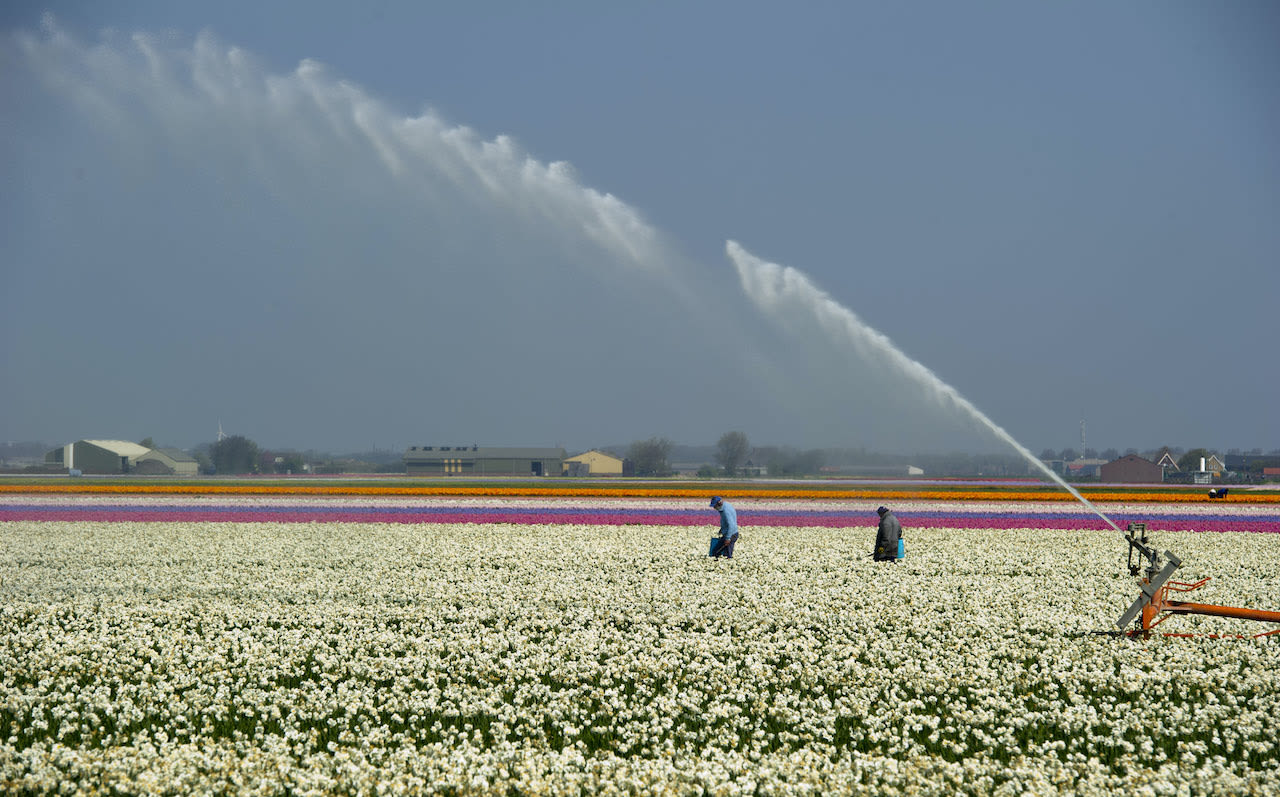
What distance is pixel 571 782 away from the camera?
8141 mm

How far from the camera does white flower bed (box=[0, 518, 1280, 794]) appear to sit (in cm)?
853

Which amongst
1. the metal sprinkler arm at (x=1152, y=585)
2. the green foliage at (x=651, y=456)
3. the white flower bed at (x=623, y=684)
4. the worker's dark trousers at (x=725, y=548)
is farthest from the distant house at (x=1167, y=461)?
the metal sprinkler arm at (x=1152, y=585)

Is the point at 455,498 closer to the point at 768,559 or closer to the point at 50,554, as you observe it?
the point at 50,554

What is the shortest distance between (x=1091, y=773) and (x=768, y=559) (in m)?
15.5

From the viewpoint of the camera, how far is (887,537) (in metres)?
23.1

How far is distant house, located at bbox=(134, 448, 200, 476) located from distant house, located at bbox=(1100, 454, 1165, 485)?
114 meters

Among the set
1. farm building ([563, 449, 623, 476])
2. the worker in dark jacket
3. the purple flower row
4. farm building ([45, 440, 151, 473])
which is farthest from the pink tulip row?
farm building ([563, 449, 623, 476])

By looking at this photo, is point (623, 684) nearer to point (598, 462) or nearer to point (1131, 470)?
point (1131, 470)

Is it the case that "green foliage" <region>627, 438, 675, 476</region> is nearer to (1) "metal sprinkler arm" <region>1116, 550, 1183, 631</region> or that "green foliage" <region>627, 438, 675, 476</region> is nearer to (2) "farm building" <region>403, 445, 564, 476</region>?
(2) "farm building" <region>403, 445, 564, 476</region>

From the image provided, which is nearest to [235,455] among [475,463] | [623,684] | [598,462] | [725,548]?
[475,463]

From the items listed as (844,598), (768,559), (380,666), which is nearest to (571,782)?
(380,666)

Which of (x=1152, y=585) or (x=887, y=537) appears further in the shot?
(x=887, y=537)

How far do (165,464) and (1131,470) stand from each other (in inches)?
4898

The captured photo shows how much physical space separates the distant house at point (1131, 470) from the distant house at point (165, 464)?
114m
